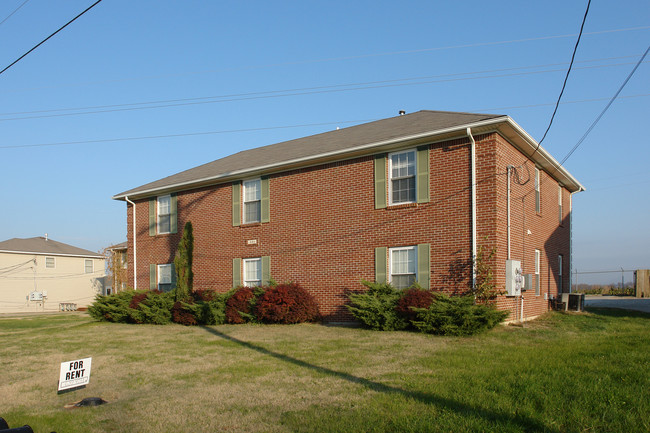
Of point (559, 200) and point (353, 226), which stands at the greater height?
point (559, 200)

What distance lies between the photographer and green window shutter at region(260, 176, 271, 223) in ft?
63.4

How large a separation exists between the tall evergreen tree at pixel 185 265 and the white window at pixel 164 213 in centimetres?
227

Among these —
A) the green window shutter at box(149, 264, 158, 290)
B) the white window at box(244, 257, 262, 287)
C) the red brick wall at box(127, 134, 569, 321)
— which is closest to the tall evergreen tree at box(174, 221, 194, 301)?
the red brick wall at box(127, 134, 569, 321)

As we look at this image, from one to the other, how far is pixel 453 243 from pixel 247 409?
9.02m

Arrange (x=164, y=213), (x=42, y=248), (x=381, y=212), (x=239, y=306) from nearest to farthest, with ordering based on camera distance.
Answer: (x=381, y=212)
(x=239, y=306)
(x=164, y=213)
(x=42, y=248)

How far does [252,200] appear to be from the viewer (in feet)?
65.6

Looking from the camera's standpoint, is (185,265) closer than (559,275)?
Yes

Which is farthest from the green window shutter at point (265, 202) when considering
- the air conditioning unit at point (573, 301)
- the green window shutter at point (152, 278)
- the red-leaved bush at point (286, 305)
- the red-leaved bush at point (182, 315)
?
the air conditioning unit at point (573, 301)

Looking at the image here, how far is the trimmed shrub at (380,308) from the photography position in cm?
1435

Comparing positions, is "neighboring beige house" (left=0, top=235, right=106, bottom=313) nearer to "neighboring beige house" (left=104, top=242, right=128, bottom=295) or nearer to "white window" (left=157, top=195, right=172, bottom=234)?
"neighboring beige house" (left=104, top=242, right=128, bottom=295)

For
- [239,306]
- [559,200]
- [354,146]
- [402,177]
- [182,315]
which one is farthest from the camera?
[559,200]

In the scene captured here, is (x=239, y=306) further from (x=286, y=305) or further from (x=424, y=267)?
(x=424, y=267)

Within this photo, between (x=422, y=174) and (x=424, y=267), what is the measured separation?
8.53 ft

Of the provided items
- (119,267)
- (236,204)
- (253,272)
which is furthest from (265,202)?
(119,267)
